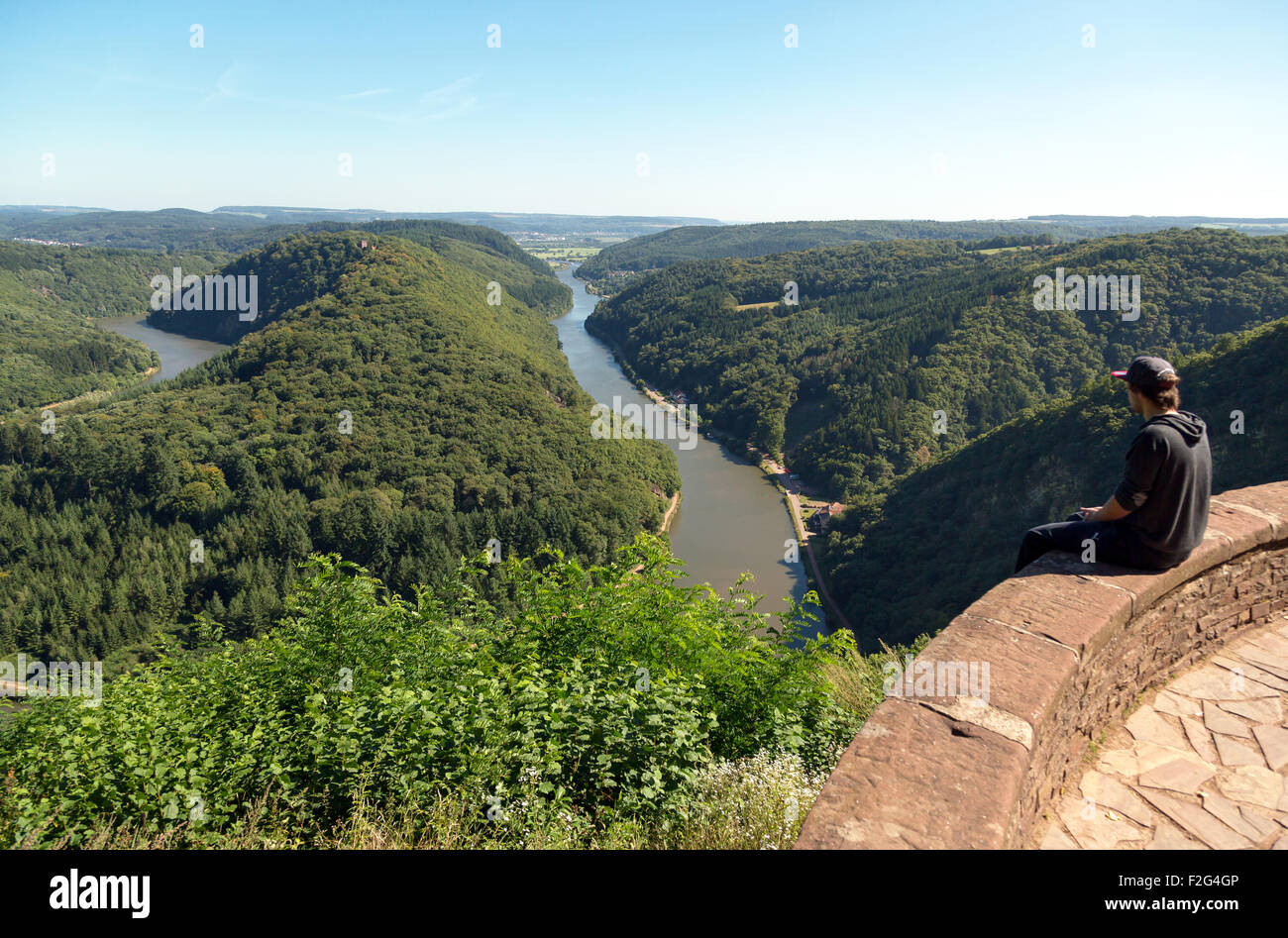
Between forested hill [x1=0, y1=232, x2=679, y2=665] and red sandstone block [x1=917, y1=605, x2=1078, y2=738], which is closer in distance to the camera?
red sandstone block [x1=917, y1=605, x2=1078, y2=738]

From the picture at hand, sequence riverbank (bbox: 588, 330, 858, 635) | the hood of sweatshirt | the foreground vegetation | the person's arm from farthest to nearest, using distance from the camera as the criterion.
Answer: riverbank (bbox: 588, 330, 858, 635) → the person's arm → the hood of sweatshirt → the foreground vegetation

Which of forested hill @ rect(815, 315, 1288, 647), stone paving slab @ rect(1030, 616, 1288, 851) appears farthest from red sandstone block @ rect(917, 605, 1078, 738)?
forested hill @ rect(815, 315, 1288, 647)

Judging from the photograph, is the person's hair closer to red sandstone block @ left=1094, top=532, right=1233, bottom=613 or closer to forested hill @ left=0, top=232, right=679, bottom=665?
red sandstone block @ left=1094, top=532, right=1233, bottom=613

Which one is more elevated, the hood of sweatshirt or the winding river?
the hood of sweatshirt

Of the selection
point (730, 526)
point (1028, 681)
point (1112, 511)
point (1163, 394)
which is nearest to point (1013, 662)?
point (1028, 681)

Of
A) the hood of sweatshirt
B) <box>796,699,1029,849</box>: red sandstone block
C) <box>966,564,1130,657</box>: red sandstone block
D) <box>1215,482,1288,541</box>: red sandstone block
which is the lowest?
<box>796,699,1029,849</box>: red sandstone block

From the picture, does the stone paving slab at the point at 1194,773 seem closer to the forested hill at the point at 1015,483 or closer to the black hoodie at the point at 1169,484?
the black hoodie at the point at 1169,484
